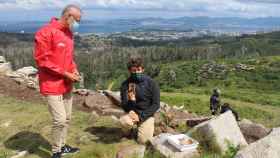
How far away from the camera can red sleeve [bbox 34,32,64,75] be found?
26.2 ft

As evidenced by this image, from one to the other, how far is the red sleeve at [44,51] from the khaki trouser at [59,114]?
65 centimetres

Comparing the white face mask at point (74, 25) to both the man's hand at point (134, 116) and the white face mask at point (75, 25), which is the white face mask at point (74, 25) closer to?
the white face mask at point (75, 25)

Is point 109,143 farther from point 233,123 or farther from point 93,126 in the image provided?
point 233,123

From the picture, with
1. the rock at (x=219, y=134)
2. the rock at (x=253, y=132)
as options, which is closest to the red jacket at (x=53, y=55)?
the rock at (x=219, y=134)

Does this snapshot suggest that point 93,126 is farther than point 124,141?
Yes

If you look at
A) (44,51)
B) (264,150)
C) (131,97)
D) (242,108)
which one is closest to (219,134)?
(264,150)

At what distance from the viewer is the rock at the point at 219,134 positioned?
8.46m

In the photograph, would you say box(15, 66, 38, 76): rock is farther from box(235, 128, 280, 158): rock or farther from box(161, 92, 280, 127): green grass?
box(161, 92, 280, 127): green grass

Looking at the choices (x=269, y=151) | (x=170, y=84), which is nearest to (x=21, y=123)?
(x=269, y=151)

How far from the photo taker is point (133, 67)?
9211 millimetres

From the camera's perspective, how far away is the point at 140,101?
378 inches

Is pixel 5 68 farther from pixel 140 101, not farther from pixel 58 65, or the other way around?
pixel 58 65

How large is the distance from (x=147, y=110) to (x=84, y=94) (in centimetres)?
984

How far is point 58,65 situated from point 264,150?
4087 mm
